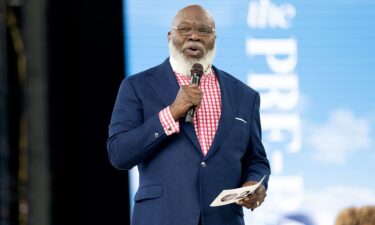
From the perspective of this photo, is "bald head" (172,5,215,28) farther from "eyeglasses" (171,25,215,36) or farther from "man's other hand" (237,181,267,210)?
"man's other hand" (237,181,267,210)

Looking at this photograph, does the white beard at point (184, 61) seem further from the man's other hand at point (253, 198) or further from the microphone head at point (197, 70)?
the man's other hand at point (253, 198)

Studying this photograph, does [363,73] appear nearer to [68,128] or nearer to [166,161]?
[68,128]

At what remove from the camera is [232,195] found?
2.67 m

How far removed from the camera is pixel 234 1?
462 cm

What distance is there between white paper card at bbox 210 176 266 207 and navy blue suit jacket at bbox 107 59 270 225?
0.17 m

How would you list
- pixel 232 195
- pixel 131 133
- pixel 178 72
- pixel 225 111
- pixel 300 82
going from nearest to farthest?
1. pixel 232 195
2. pixel 131 133
3. pixel 225 111
4. pixel 178 72
5. pixel 300 82

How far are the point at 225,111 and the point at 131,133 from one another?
35 cm

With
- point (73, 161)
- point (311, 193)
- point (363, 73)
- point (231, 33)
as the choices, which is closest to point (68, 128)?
point (73, 161)

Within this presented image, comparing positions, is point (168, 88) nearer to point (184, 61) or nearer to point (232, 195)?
point (184, 61)

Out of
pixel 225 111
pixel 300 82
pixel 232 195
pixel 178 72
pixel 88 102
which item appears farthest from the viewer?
pixel 300 82

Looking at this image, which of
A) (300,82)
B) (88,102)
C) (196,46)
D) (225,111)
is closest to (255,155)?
(225,111)

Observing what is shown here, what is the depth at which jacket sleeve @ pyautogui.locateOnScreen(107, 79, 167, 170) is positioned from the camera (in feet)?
9.11

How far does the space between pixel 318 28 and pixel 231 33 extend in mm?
487

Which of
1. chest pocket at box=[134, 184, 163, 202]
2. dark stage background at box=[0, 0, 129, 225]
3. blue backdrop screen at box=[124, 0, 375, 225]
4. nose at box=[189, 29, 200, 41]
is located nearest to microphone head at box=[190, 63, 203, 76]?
nose at box=[189, 29, 200, 41]
